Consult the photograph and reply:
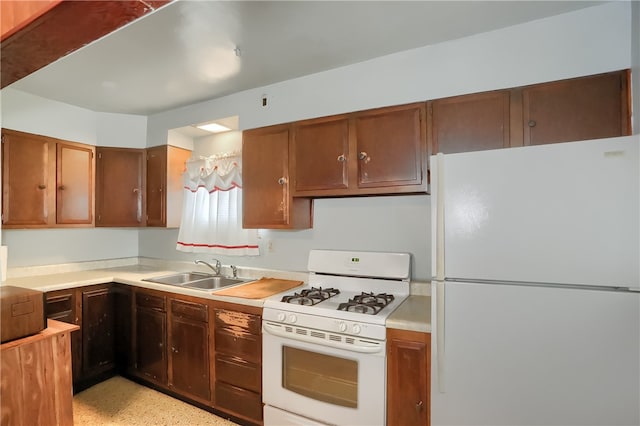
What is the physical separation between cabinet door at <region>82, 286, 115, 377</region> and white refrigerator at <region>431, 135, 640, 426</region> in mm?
2850

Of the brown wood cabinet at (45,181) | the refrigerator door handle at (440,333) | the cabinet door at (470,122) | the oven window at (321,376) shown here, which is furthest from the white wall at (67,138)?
the refrigerator door handle at (440,333)

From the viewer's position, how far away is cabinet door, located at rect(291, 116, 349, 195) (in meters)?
2.35

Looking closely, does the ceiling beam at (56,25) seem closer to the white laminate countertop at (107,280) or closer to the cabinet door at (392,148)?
the cabinet door at (392,148)

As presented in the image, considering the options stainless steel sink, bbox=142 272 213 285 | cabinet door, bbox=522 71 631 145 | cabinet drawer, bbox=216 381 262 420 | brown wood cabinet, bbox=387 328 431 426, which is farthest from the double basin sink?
cabinet door, bbox=522 71 631 145

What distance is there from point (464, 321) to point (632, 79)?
4.81 ft

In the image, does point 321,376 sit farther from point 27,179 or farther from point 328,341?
point 27,179

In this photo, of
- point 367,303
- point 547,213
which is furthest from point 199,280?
point 547,213

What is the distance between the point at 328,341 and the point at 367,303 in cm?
34

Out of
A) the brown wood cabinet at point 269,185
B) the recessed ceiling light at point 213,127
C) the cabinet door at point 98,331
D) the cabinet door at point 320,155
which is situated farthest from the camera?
the recessed ceiling light at point 213,127

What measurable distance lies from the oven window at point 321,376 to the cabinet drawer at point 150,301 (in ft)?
4.17

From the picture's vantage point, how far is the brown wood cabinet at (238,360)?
223 cm

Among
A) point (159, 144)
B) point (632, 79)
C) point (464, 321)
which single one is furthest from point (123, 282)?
point (632, 79)

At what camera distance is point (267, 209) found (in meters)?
2.66

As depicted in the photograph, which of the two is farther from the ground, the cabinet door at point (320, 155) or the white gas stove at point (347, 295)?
the cabinet door at point (320, 155)
